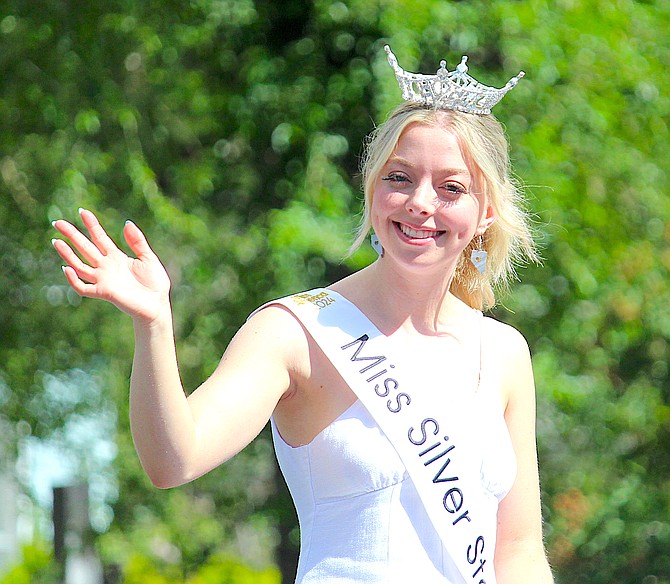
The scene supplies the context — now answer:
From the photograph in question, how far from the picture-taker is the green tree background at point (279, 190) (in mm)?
4492

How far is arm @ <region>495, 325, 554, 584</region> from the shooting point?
2154 millimetres

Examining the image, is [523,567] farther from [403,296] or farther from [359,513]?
[403,296]

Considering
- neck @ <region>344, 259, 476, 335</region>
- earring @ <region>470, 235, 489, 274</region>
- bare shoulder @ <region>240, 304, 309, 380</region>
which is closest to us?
bare shoulder @ <region>240, 304, 309, 380</region>

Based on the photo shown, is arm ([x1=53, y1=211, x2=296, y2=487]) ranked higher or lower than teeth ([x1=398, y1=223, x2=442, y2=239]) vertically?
lower

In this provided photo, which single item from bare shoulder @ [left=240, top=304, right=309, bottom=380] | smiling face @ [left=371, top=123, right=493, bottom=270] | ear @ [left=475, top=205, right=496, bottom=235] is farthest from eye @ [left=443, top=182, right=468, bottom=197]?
bare shoulder @ [left=240, top=304, right=309, bottom=380]

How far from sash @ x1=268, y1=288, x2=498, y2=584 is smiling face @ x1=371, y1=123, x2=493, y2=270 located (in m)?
0.17

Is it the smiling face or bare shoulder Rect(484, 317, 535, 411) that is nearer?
the smiling face

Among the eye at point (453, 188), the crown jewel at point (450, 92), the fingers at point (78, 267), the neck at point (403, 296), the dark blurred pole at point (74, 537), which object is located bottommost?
the fingers at point (78, 267)

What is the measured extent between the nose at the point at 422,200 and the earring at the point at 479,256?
28 cm

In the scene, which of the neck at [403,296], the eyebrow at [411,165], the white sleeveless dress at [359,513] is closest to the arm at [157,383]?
the white sleeveless dress at [359,513]

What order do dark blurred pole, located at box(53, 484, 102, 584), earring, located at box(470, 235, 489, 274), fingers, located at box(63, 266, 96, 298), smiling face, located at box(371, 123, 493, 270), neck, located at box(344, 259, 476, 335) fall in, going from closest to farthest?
fingers, located at box(63, 266, 96, 298) < smiling face, located at box(371, 123, 493, 270) < neck, located at box(344, 259, 476, 335) < earring, located at box(470, 235, 489, 274) < dark blurred pole, located at box(53, 484, 102, 584)

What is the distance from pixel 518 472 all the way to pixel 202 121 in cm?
315

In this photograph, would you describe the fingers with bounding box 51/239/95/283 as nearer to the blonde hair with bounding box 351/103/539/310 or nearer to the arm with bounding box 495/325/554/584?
the blonde hair with bounding box 351/103/539/310

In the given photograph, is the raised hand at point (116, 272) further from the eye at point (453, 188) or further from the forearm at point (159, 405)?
the eye at point (453, 188)
